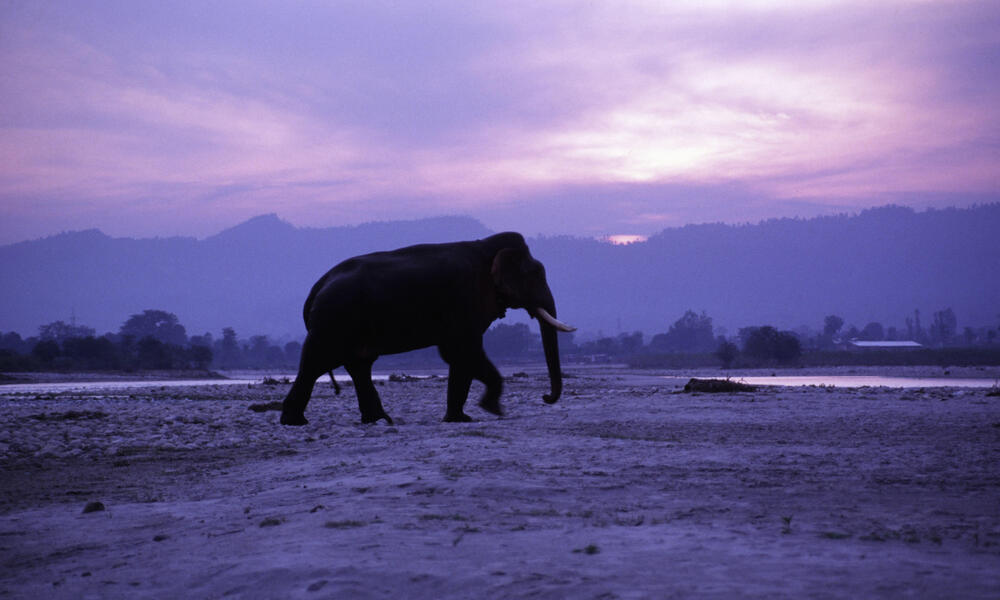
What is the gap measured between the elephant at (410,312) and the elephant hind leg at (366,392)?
17 millimetres

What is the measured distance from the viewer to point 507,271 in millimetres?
17000

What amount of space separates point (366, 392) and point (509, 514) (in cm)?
981

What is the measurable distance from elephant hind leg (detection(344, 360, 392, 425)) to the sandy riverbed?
2147 millimetres

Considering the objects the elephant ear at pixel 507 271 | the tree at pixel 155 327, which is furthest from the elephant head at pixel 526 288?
the tree at pixel 155 327

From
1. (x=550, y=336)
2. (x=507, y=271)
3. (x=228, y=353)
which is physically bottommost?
(x=550, y=336)

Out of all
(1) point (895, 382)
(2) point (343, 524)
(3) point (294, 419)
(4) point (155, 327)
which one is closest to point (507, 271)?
(3) point (294, 419)

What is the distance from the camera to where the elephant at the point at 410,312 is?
1577cm

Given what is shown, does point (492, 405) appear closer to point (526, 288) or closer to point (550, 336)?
point (550, 336)

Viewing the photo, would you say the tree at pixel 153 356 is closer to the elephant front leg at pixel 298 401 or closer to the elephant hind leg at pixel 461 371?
the elephant front leg at pixel 298 401

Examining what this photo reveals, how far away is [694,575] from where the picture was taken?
5.13m

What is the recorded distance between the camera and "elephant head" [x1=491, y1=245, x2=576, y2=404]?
16953 mm

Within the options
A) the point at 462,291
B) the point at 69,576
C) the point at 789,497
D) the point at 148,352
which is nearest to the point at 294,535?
the point at 69,576

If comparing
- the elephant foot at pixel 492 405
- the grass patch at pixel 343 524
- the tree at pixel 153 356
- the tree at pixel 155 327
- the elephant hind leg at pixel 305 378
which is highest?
the tree at pixel 155 327

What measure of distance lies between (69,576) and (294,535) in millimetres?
1365
